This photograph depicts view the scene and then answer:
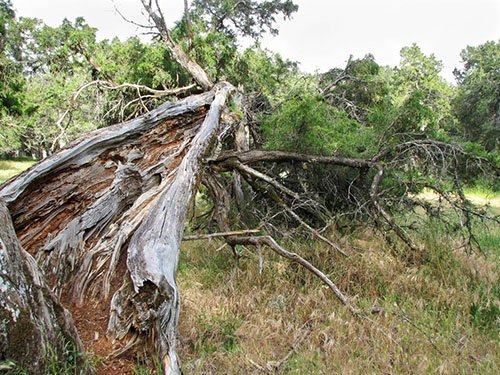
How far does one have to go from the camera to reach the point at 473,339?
3.39m

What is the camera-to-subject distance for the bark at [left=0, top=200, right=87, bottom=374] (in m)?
1.81

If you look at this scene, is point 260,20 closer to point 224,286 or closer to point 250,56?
point 250,56

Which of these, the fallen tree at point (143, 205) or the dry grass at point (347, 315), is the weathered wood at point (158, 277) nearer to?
the fallen tree at point (143, 205)

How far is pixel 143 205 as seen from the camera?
3.71 metres

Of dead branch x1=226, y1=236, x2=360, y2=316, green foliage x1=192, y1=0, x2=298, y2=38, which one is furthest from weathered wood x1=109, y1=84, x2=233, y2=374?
green foliage x1=192, y1=0, x2=298, y2=38

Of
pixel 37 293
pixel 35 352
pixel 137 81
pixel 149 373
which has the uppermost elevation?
pixel 137 81

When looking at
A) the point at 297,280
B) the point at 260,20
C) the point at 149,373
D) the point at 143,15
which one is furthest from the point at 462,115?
the point at 149,373

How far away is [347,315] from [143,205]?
2.15 metres

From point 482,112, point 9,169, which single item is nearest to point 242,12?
point 482,112

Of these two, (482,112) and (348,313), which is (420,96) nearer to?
(348,313)

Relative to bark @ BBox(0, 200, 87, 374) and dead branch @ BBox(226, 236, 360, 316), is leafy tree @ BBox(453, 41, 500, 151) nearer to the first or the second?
dead branch @ BBox(226, 236, 360, 316)

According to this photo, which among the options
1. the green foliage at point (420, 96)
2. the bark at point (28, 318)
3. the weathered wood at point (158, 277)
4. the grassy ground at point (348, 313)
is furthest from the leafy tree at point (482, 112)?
the bark at point (28, 318)

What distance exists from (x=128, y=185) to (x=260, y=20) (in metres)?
9.73

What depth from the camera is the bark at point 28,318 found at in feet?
5.93
